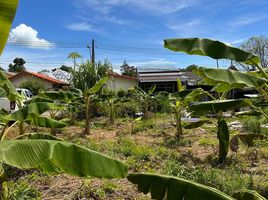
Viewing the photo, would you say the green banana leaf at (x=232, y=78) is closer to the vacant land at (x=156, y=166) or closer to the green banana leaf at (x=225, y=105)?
the green banana leaf at (x=225, y=105)

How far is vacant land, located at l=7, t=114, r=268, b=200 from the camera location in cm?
688

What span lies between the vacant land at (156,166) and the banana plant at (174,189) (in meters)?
2.99

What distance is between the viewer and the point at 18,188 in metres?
6.82

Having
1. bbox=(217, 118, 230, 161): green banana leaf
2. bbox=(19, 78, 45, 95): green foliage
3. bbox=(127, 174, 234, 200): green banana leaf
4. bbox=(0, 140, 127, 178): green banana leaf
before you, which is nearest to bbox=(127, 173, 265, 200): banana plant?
bbox=(127, 174, 234, 200): green banana leaf

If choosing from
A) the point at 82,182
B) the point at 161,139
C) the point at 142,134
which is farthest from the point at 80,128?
the point at 82,182

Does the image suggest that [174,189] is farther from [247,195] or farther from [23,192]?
[23,192]

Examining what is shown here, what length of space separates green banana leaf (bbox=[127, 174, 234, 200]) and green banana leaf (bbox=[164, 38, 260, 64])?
2.73 metres

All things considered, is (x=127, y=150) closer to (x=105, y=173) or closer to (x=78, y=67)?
(x=105, y=173)

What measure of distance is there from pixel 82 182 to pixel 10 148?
376 cm

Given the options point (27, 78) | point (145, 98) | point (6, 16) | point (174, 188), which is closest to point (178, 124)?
point (145, 98)

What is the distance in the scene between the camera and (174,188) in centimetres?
357

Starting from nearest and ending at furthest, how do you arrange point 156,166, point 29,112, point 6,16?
point 6,16
point 29,112
point 156,166

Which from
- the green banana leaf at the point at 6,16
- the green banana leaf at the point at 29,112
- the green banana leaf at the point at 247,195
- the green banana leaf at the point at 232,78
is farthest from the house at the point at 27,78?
the green banana leaf at the point at 247,195

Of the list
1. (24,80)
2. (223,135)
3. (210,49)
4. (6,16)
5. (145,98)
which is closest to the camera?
(6,16)
